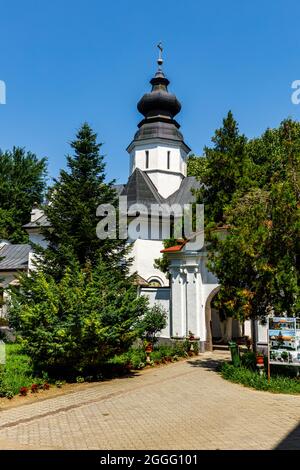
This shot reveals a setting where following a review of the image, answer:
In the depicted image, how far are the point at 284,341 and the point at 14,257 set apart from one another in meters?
28.7

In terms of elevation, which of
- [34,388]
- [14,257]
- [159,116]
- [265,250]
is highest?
[159,116]

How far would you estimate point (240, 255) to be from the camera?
12.9 m

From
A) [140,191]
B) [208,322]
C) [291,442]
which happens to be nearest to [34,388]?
[291,442]

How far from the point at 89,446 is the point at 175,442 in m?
1.45

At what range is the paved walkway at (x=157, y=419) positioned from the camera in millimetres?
6852

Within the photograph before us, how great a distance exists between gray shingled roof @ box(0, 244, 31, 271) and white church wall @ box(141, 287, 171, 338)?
14.8 m

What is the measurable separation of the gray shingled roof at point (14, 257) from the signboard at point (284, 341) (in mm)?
24970

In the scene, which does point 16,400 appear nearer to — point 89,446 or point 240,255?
point 89,446

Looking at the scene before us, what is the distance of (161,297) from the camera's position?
849 inches

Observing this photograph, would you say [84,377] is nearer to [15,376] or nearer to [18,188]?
[15,376]

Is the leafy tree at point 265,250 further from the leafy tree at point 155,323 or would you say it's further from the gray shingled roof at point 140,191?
the gray shingled roof at point 140,191

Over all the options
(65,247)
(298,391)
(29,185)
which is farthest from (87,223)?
(29,185)

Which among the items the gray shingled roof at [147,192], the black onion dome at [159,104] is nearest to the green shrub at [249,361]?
the gray shingled roof at [147,192]

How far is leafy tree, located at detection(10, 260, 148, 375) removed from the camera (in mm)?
11414
